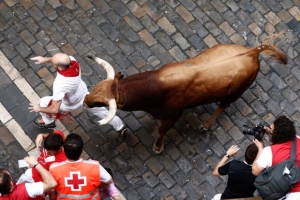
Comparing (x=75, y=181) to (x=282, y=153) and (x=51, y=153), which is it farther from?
(x=282, y=153)

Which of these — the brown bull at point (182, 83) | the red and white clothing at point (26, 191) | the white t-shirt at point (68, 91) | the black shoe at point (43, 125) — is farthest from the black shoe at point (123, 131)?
the red and white clothing at point (26, 191)

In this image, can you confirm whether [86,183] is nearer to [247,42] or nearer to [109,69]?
[109,69]

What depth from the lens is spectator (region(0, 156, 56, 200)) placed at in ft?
17.7

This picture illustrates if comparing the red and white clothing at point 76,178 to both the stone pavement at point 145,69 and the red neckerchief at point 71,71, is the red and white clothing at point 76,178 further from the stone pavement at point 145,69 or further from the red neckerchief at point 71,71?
the stone pavement at point 145,69

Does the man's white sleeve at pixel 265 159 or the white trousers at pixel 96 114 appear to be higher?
the white trousers at pixel 96 114

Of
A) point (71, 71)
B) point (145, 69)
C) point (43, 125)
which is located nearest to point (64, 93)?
point (71, 71)

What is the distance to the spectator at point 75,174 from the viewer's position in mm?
5512

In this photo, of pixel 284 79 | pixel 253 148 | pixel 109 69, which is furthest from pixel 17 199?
pixel 284 79

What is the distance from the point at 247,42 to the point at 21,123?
177 inches

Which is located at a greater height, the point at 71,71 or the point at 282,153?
the point at 71,71

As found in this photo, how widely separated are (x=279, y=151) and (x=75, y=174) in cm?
251

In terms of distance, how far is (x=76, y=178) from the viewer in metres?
5.51

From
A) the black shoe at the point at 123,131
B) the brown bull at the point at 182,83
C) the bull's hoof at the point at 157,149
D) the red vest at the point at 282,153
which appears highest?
the brown bull at the point at 182,83

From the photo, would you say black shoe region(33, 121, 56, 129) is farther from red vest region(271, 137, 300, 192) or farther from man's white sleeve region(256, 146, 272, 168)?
red vest region(271, 137, 300, 192)
